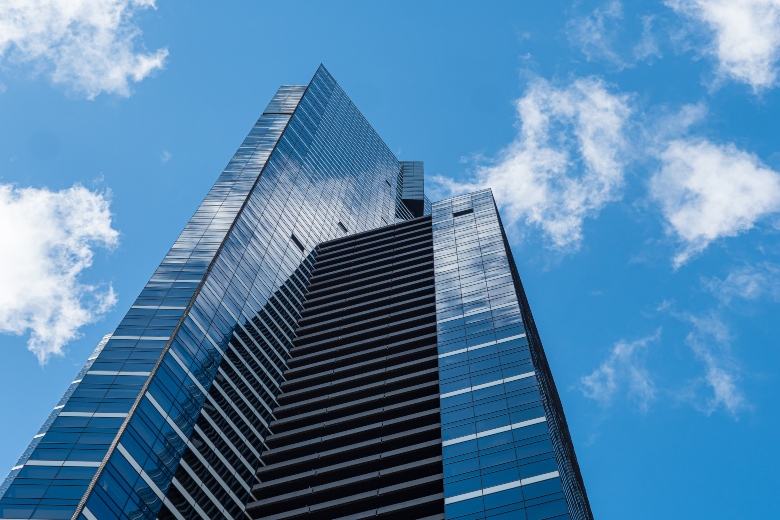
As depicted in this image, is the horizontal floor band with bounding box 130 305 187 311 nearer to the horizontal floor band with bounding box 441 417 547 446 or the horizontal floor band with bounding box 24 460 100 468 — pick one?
the horizontal floor band with bounding box 24 460 100 468

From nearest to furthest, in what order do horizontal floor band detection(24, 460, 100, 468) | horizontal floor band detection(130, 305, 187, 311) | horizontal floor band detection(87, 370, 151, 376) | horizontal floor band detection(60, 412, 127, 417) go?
horizontal floor band detection(24, 460, 100, 468)
horizontal floor band detection(60, 412, 127, 417)
horizontal floor band detection(87, 370, 151, 376)
horizontal floor band detection(130, 305, 187, 311)

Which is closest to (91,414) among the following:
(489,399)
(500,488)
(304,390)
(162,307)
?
(162,307)

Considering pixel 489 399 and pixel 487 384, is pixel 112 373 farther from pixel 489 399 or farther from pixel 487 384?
pixel 487 384

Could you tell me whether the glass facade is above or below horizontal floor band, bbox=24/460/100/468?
above

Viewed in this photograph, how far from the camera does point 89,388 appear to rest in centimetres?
6981

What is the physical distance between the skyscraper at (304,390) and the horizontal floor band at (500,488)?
0.59 feet

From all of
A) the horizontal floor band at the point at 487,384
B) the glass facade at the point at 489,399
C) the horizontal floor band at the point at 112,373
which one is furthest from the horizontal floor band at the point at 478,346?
the horizontal floor band at the point at 112,373

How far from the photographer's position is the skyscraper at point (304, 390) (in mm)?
64500

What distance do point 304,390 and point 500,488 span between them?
91.6 feet

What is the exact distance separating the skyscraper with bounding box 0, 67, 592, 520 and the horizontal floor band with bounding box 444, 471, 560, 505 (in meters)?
0.18

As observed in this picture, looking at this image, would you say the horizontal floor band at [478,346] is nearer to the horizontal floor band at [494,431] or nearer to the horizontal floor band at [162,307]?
the horizontal floor band at [494,431]

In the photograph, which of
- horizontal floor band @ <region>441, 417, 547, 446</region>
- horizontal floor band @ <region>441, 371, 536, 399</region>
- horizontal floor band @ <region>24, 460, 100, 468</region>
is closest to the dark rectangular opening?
horizontal floor band @ <region>441, 371, 536, 399</region>

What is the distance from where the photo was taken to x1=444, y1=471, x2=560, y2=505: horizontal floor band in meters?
65.6

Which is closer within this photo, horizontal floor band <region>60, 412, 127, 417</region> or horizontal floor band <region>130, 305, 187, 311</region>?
horizontal floor band <region>60, 412, 127, 417</region>
